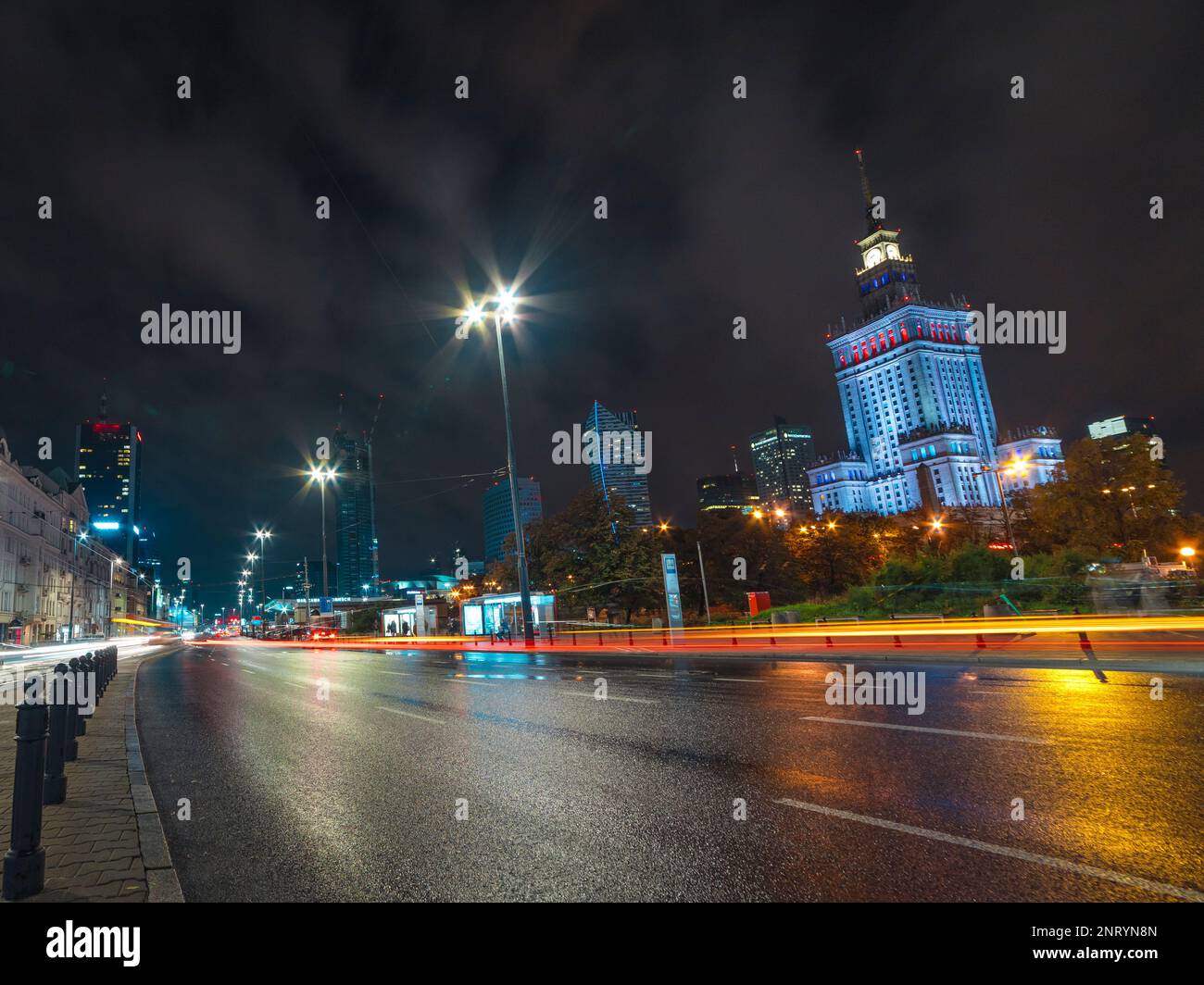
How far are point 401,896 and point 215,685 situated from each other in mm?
17955

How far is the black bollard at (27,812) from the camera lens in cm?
387

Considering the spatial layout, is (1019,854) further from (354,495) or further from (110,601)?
(110,601)

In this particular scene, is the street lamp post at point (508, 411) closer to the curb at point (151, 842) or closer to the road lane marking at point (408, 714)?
the road lane marking at point (408, 714)

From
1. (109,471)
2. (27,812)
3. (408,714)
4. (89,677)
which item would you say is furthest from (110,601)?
(27,812)

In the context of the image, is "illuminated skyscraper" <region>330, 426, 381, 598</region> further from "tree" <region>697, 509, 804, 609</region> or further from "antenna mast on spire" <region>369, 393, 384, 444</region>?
"tree" <region>697, 509, 804, 609</region>

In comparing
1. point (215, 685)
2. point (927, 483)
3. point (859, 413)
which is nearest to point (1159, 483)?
point (215, 685)

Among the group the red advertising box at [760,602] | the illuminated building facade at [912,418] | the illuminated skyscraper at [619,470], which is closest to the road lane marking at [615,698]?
the red advertising box at [760,602]

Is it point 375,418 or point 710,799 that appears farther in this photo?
point 375,418

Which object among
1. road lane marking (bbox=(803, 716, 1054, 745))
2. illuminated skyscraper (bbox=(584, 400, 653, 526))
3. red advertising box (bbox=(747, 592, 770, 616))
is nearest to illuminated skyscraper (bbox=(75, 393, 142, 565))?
illuminated skyscraper (bbox=(584, 400, 653, 526))

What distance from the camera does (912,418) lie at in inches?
6299

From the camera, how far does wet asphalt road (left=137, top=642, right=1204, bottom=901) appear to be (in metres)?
3.73

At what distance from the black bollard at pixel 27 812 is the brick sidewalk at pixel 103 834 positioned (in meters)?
0.13

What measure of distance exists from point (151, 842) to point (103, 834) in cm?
66

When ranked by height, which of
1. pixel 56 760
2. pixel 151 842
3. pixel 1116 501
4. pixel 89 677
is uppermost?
pixel 1116 501
